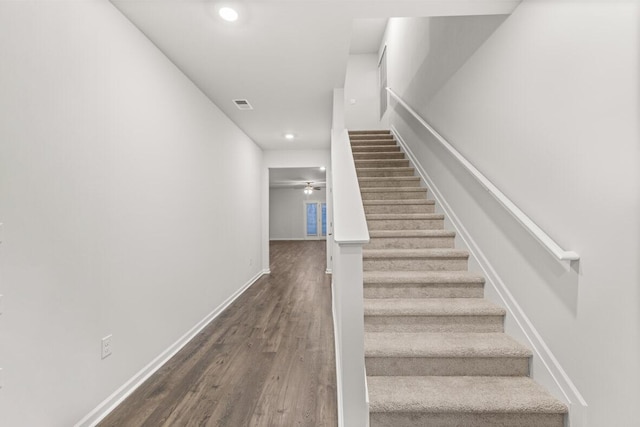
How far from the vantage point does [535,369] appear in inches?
65.1

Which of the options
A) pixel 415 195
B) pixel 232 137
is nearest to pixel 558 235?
pixel 415 195

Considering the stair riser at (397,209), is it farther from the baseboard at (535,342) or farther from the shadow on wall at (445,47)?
the shadow on wall at (445,47)

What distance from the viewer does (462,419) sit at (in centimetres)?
147

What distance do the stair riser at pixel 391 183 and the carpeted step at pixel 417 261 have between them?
135 centimetres

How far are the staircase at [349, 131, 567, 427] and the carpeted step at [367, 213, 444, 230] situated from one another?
0.01 meters

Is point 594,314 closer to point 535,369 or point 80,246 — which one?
point 535,369

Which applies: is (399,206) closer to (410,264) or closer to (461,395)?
(410,264)

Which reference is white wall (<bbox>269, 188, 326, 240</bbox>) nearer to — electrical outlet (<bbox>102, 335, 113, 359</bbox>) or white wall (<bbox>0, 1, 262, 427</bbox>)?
white wall (<bbox>0, 1, 262, 427</bbox>)

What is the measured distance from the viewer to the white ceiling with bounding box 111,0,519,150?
6.05 ft

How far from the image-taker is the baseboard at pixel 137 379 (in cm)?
167

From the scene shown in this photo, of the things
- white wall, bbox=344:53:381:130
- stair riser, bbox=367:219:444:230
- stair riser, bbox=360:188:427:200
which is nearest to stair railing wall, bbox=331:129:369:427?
stair riser, bbox=367:219:444:230

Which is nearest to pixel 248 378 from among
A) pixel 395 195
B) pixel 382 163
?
pixel 395 195

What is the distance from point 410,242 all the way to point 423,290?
0.59 meters

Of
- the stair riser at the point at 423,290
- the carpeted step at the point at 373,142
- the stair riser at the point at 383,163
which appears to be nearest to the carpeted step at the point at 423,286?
the stair riser at the point at 423,290
